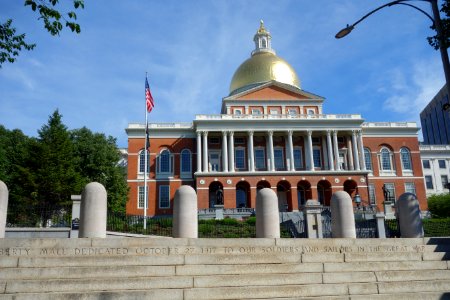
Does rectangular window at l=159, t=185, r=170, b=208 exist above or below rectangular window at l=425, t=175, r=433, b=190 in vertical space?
below

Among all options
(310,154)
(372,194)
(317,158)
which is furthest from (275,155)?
(372,194)

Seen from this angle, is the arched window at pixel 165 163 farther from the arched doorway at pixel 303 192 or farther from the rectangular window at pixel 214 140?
the arched doorway at pixel 303 192

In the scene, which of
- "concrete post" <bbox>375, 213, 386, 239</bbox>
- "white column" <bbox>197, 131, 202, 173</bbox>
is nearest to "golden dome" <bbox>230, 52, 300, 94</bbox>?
"white column" <bbox>197, 131, 202, 173</bbox>

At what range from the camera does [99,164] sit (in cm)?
4925

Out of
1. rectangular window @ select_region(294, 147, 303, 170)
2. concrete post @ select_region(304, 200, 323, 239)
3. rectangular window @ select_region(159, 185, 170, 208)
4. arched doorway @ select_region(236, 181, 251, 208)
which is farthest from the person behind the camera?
rectangular window @ select_region(294, 147, 303, 170)

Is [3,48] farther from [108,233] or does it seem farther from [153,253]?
[108,233]

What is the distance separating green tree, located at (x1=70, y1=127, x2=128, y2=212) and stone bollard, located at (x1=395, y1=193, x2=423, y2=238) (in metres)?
38.7

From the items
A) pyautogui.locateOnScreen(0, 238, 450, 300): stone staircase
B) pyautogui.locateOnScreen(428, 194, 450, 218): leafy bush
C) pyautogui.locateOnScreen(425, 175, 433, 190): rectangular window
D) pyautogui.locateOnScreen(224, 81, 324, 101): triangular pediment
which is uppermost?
pyautogui.locateOnScreen(224, 81, 324, 101): triangular pediment

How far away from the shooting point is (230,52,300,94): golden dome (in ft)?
195

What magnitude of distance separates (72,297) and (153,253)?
8.63 ft

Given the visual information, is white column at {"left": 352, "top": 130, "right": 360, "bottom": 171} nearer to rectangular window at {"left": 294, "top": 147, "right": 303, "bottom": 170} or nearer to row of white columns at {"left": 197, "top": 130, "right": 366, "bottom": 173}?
row of white columns at {"left": 197, "top": 130, "right": 366, "bottom": 173}

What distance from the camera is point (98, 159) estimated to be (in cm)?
4906

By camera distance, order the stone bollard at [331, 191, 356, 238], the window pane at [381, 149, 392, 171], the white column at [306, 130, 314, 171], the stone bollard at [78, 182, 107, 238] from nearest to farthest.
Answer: the stone bollard at [78, 182, 107, 238]
the stone bollard at [331, 191, 356, 238]
the white column at [306, 130, 314, 171]
the window pane at [381, 149, 392, 171]

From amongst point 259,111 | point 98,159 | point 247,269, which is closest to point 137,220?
point 247,269
